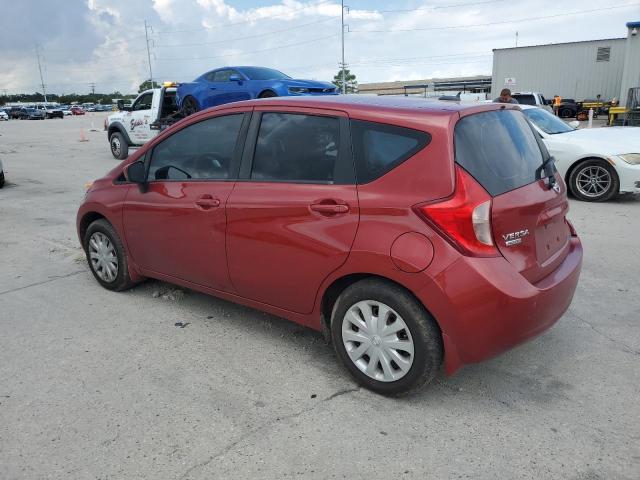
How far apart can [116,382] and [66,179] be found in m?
10.2

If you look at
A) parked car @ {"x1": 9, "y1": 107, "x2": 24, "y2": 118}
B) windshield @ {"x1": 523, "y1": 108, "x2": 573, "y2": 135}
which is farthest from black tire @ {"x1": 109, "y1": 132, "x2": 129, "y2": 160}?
parked car @ {"x1": 9, "y1": 107, "x2": 24, "y2": 118}

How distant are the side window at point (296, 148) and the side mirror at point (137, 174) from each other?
117cm

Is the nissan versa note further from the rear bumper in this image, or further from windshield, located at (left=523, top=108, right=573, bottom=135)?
windshield, located at (left=523, top=108, right=573, bottom=135)

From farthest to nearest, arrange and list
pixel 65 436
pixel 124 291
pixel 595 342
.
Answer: pixel 124 291 → pixel 595 342 → pixel 65 436

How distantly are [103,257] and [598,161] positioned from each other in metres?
7.38

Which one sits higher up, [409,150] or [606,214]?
[409,150]

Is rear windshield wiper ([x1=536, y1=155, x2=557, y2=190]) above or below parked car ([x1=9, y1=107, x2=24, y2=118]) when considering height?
above

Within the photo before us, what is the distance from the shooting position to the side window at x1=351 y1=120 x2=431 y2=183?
295 cm

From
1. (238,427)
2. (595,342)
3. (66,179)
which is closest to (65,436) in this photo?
(238,427)

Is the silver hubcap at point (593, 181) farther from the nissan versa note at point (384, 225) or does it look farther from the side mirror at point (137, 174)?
the side mirror at point (137, 174)

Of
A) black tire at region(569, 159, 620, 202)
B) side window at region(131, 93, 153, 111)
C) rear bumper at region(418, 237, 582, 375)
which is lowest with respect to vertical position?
black tire at region(569, 159, 620, 202)

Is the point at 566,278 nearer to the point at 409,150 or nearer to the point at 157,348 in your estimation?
the point at 409,150

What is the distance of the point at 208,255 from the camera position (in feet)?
12.7

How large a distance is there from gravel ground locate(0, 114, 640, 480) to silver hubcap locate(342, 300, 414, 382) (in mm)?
194
